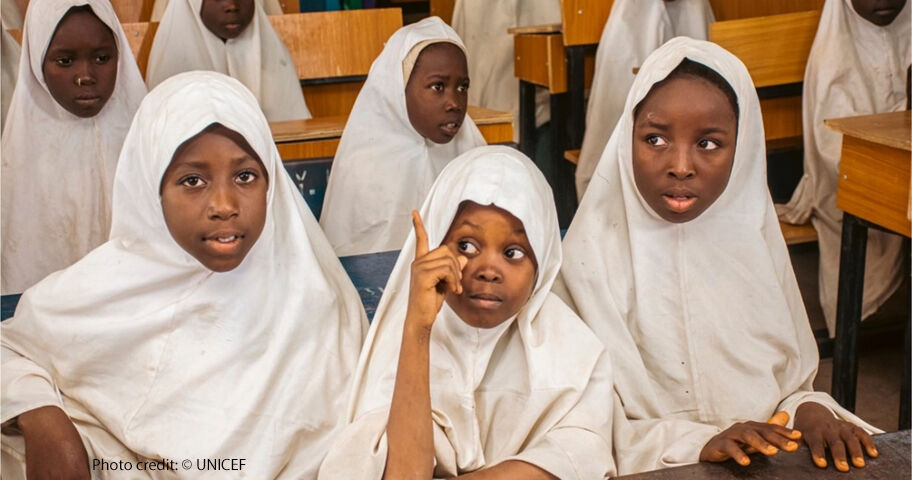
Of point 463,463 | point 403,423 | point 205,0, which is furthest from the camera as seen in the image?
point 205,0

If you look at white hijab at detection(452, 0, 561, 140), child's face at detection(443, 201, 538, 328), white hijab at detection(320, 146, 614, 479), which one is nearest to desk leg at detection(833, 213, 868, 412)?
white hijab at detection(320, 146, 614, 479)

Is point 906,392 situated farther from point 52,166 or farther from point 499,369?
point 52,166

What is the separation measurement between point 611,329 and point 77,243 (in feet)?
6.90

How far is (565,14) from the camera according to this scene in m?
4.87

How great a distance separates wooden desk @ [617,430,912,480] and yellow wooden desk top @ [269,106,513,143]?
8.40ft

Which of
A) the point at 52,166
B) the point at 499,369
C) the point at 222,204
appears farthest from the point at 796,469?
the point at 52,166

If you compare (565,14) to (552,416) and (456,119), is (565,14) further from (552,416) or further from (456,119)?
(552,416)

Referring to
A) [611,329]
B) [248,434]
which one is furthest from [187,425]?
A: [611,329]

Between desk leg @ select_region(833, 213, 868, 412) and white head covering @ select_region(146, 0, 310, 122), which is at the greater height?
white head covering @ select_region(146, 0, 310, 122)

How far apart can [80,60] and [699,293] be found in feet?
7.37

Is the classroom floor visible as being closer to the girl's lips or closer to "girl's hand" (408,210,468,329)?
the girl's lips

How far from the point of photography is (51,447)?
174 cm

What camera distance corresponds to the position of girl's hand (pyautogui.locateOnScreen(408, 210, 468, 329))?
5.45 ft

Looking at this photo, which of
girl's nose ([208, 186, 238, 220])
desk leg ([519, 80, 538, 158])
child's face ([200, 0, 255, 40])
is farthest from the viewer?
desk leg ([519, 80, 538, 158])
